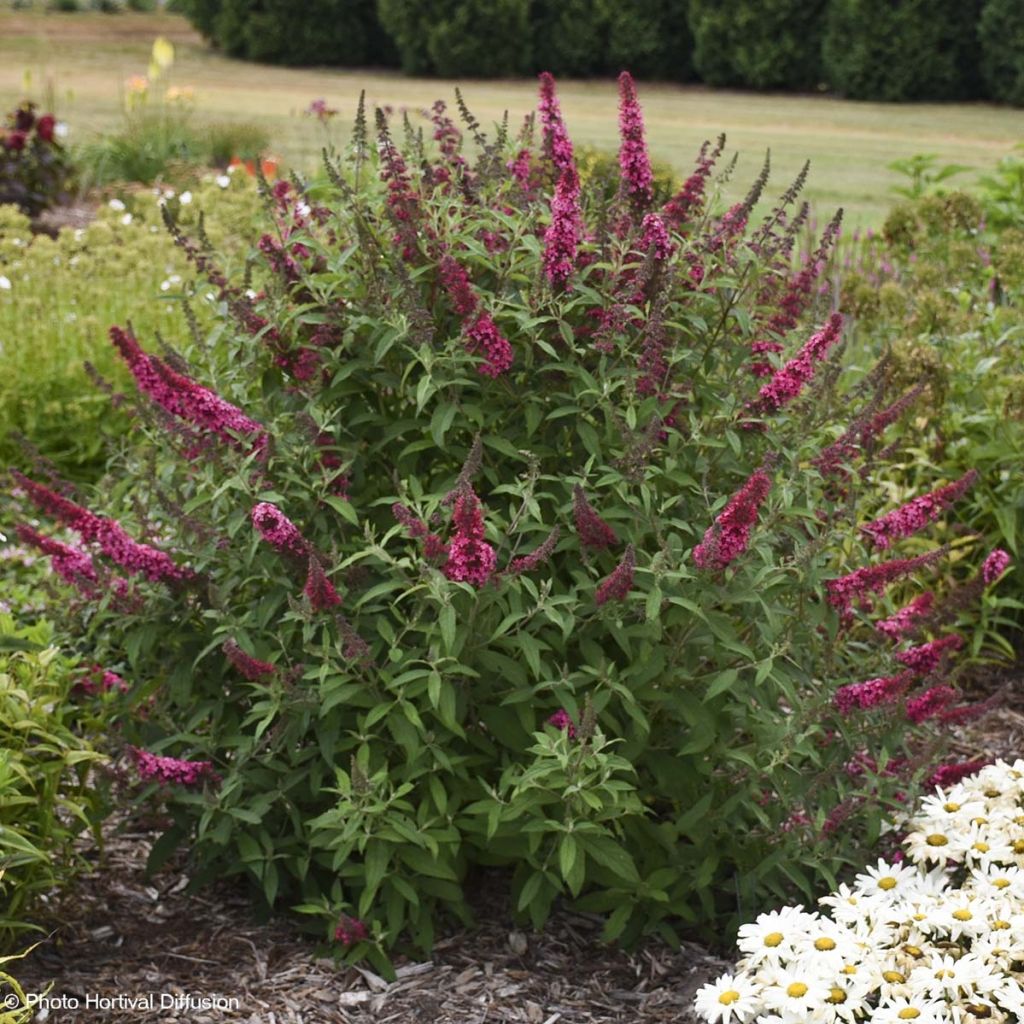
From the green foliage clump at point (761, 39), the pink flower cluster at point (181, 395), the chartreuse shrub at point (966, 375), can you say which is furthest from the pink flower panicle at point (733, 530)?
the green foliage clump at point (761, 39)

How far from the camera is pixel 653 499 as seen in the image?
131 inches

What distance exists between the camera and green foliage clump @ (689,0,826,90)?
2338cm

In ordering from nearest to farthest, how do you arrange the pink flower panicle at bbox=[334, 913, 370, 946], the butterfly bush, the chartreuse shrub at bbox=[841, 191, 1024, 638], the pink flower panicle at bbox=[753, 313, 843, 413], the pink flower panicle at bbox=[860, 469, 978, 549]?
the butterfly bush → the pink flower panicle at bbox=[753, 313, 843, 413] → the pink flower panicle at bbox=[334, 913, 370, 946] → the pink flower panicle at bbox=[860, 469, 978, 549] → the chartreuse shrub at bbox=[841, 191, 1024, 638]

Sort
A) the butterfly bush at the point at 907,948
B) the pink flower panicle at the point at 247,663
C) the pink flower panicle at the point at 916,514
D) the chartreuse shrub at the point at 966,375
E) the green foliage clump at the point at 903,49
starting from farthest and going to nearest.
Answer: the green foliage clump at the point at 903,49
the chartreuse shrub at the point at 966,375
the pink flower panicle at the point at 916,514
the pink flower panicle at the point at 247,663
the butterfly bush at the point at 907,948

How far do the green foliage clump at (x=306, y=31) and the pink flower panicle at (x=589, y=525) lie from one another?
2442 centimetres

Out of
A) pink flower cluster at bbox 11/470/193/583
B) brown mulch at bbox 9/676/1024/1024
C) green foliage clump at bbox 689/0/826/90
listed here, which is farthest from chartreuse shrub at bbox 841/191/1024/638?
green foliage clump at bbox 689/0/826/90

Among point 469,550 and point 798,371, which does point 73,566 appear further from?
point 798,371

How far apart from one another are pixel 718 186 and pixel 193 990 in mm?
2196

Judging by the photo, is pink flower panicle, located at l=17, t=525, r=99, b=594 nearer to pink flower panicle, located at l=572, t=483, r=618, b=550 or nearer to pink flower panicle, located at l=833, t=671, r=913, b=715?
pink flower panicle, located at l=572, t=483, r=618, b=550

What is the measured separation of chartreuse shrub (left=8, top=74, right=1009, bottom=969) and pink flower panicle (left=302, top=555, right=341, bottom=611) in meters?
0.02

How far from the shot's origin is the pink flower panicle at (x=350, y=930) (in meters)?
3.36

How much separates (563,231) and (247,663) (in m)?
1.13

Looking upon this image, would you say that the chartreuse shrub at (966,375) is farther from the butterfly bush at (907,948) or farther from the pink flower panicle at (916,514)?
the butterfly bush at (907,948)

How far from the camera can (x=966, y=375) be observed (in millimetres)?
5367
